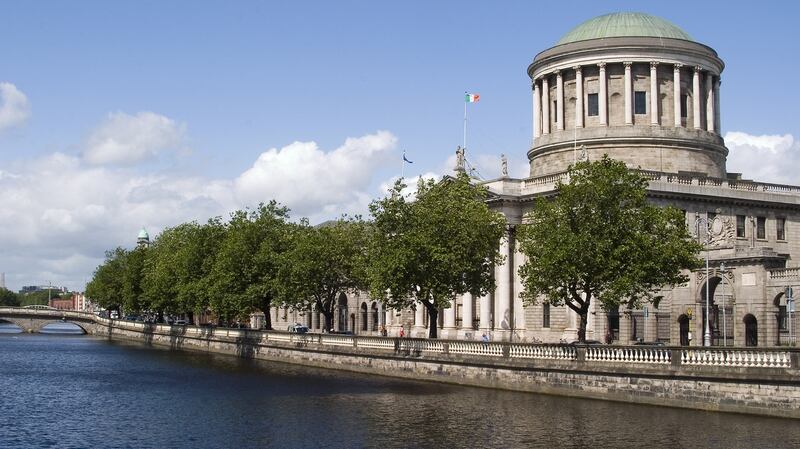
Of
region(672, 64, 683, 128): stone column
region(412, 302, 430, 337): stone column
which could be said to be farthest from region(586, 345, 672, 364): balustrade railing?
region(672, 64, 683, 128): stone column

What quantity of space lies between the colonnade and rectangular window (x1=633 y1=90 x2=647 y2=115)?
2.29 feet

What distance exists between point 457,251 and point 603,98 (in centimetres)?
3953

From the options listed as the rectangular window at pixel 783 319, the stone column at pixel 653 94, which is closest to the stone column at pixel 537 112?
the stone column at pixel 653 94

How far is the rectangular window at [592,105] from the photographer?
10200 cm

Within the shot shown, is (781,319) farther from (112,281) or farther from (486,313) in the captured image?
(112,281)

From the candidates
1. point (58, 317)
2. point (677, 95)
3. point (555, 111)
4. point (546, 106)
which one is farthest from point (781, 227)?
point (58, 317)

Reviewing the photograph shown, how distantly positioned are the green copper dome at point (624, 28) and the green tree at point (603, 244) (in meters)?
46.4

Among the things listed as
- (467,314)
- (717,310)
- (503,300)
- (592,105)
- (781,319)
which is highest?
(592,105)

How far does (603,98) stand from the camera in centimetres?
10081

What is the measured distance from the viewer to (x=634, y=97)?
3974 inches

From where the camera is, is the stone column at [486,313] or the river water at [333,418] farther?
the stone column at [486,313]

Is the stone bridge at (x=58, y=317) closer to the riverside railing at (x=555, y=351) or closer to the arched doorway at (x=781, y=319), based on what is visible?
the riverside railing at (x=555, y=351)

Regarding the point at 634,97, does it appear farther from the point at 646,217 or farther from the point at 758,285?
the point at 646,217

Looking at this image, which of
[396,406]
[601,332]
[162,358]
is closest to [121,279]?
[162,358]
